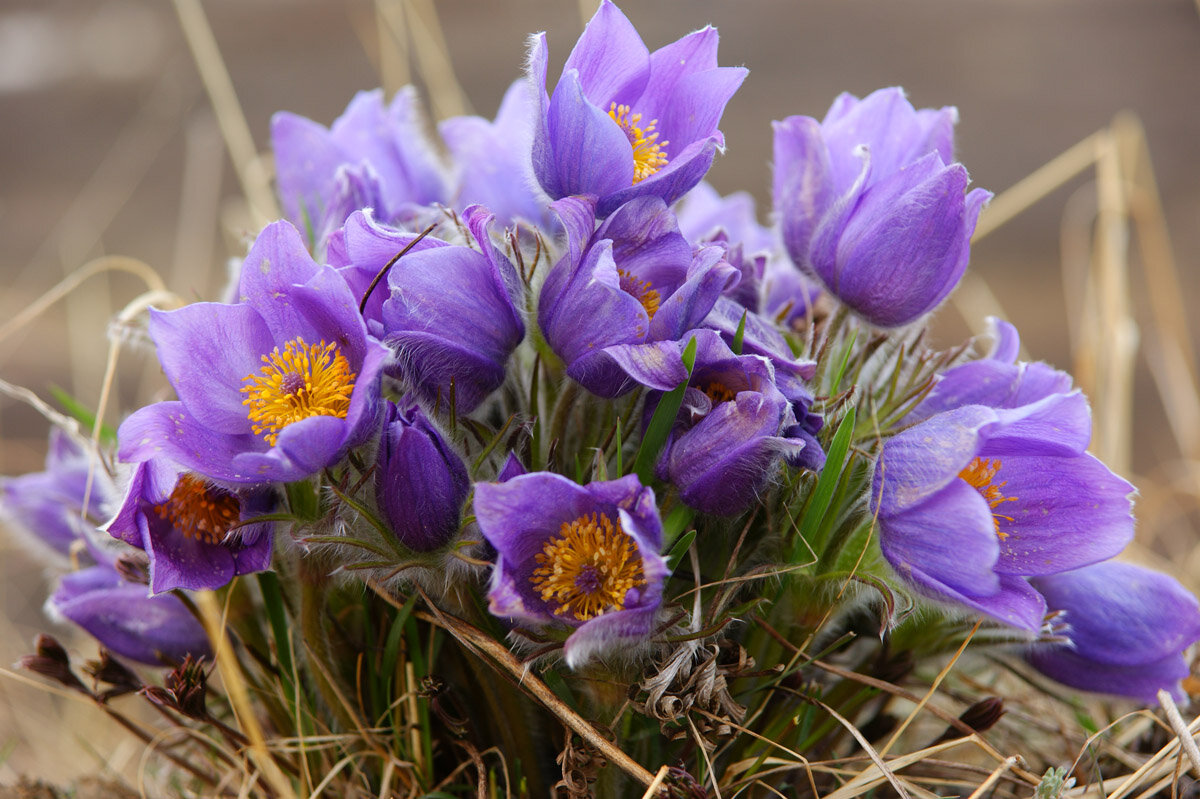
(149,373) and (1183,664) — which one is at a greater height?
(149,373)

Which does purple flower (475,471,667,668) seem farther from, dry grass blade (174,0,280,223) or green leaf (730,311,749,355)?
dry grass blade (174,0,280,223)

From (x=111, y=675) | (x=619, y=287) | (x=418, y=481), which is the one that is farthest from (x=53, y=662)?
(x=619, y=287)

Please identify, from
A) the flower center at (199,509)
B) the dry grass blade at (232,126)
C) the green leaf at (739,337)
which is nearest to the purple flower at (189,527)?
the flower center at (199,509)

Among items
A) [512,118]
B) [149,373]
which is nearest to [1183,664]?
[512,118]

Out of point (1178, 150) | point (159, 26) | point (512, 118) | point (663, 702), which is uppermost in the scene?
point (159, 26)

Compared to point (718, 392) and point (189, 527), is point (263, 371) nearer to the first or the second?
point (189, 527)

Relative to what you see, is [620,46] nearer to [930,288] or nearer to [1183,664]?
[930,288]

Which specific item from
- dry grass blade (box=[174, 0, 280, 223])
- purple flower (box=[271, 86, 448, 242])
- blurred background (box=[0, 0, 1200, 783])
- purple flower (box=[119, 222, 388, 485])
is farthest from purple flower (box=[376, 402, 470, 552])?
blurred background (box=[0, 0, 1200, 783])
